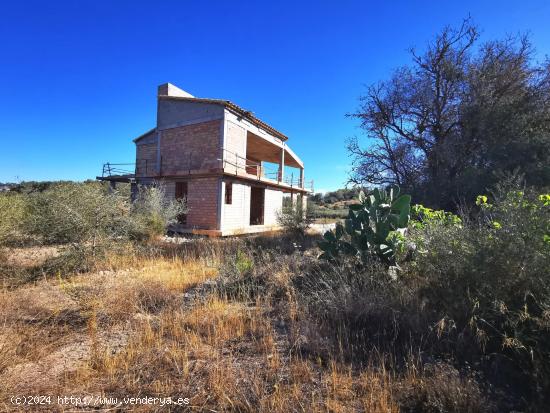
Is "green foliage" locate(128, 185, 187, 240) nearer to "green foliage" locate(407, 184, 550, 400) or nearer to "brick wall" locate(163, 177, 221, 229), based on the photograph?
"brick wall" locate(163, 177, 221, 229)

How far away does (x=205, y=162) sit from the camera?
13836mm

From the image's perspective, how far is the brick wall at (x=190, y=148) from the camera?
13578 mm

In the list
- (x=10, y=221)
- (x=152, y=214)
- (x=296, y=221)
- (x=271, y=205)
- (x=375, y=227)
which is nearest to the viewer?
(x=375, y=227)

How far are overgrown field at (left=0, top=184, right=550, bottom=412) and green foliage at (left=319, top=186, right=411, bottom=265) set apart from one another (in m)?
0.21

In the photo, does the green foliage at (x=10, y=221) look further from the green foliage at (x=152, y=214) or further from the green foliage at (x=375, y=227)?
the green foliage at (x=375, y=227)

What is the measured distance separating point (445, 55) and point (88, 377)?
17.0 meters

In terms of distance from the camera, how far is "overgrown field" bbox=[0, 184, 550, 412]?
1.95 m

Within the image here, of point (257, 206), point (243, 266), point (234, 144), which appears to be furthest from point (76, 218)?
point (257, 206)

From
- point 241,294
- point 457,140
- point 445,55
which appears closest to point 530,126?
point 457,140

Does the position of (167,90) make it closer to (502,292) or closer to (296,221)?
(296,221)

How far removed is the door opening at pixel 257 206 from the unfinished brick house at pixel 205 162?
2.6 inches

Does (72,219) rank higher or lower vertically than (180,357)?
higher

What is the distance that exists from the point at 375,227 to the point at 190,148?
12299 millimetres

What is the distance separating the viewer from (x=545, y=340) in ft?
6.79
